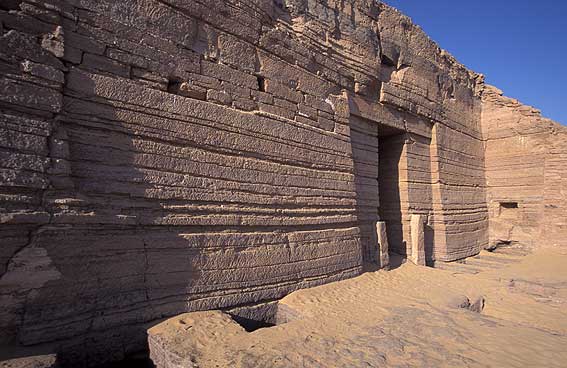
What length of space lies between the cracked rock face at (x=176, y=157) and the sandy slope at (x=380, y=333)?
0.41m

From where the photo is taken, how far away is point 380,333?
3660 mm

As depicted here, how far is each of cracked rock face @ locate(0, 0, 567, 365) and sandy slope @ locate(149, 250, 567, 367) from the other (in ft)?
1.35

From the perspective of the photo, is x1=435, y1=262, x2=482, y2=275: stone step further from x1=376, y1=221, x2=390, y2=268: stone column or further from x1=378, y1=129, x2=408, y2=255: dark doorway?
x1=376, y1=221, x2=390, y2=268: stone column

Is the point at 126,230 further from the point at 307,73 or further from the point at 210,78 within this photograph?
the point at 307,73

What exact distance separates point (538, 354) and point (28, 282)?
186 inches

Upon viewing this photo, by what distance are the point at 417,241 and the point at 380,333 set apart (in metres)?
4.54

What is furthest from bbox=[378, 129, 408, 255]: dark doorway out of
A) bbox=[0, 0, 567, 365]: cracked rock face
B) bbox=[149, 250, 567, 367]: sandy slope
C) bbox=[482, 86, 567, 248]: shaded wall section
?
bbox=[482, 86, 567, 248]: shaded wall section

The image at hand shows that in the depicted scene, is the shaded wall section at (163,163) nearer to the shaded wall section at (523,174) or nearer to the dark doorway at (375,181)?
the dark doorway at (375,181)

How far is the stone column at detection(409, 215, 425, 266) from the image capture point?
7.60 metres

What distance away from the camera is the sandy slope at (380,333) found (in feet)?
9.84

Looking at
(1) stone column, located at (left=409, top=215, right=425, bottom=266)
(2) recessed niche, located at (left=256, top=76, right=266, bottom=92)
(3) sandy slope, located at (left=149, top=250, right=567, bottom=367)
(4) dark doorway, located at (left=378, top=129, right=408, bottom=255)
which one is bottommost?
(3) sandy slope, located at (left=149, top=250, right=567, bottom=367)

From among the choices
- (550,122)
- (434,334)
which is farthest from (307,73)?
(550,122)

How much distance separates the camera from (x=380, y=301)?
16.2 feet

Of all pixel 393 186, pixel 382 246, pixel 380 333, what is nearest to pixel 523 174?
pixel 393 186
